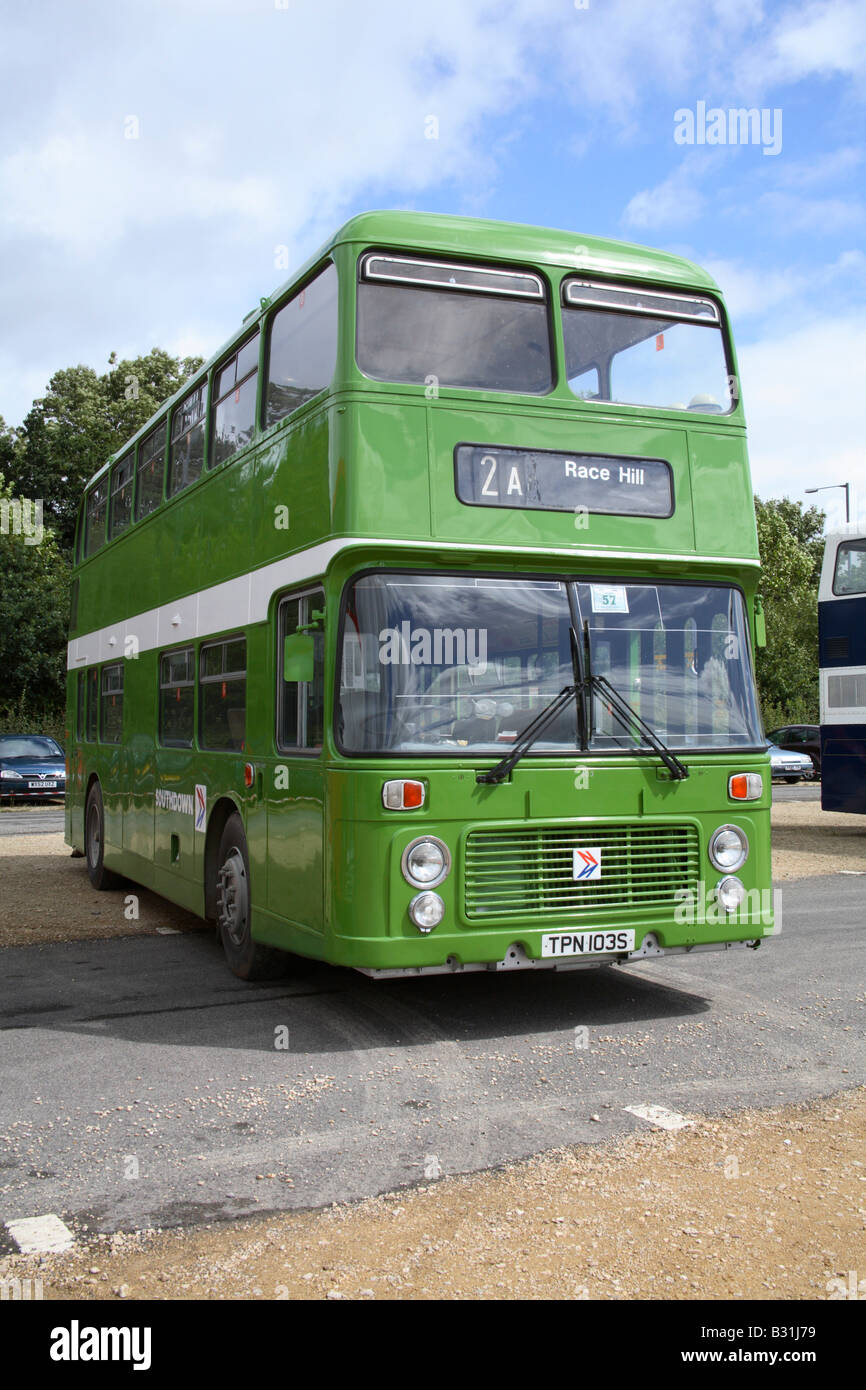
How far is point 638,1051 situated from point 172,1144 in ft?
8.41

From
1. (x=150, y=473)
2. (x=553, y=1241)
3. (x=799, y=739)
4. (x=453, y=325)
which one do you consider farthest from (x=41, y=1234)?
(x=799, y=739)

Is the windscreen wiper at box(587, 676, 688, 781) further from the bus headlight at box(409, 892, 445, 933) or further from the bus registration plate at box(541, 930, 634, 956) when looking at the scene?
the bus headlight at box(409, 892, 445, 933)

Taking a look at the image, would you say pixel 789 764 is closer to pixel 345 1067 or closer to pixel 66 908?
pixel 66 908

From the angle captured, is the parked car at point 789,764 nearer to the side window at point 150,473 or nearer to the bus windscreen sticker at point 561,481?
the side window at point 150,473

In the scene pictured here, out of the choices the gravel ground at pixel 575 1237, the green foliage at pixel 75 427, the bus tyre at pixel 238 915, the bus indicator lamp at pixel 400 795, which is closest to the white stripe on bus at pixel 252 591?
the bus indicator lamp at pixel 400 795

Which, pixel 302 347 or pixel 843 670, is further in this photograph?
pixel 843 670

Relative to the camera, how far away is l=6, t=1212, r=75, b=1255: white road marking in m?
4.10

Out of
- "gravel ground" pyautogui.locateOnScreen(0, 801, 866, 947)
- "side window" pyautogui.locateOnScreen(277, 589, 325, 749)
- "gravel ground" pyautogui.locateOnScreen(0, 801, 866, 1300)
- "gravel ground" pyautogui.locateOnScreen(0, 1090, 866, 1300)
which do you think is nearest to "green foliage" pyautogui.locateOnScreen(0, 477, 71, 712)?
"gravel ground" pyautogui.locateOnScreen(0, 801, 866, 947)

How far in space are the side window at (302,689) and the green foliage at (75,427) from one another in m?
43.3

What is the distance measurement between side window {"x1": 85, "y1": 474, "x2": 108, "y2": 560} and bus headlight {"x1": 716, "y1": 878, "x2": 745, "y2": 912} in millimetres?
8797

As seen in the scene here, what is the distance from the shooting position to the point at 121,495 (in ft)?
42.4

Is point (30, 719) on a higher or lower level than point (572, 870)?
higher

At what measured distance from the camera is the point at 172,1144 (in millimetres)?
5168

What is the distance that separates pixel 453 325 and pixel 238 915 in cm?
409
